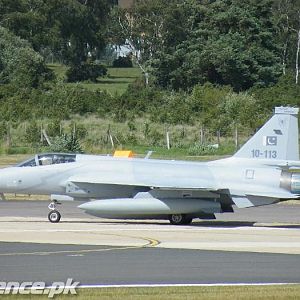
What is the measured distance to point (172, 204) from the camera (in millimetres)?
26016

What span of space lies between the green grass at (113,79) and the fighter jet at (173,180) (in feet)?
172

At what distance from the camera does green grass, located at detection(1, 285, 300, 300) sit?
14172mm

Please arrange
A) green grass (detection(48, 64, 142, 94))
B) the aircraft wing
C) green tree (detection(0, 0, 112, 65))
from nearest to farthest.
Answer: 1. the aircraft wing
2. green grass (detection(48, 64, 142, 94))
3. green tree (detection(0, 0, 112, 65))

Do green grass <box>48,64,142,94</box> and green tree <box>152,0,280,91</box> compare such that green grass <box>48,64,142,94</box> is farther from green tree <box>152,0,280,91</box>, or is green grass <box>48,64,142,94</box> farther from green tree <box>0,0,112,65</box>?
green tree <box>152,0,280,91</box>

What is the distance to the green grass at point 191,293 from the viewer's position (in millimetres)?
14172

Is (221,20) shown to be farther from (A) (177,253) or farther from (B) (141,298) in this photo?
(B) (141,298)

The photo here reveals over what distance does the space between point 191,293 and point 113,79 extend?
271 feet

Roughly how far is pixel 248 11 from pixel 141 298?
66815 mm

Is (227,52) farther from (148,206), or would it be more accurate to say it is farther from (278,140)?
(148,206)

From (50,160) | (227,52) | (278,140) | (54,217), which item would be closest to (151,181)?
(54,217)

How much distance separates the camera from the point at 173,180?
26.2 m

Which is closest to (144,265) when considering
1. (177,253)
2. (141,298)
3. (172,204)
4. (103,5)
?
(177,253)

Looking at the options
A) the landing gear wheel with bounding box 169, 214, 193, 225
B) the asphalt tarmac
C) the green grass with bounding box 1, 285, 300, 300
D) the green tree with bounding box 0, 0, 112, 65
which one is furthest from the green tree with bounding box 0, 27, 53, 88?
the green grass with bounding box 1, 285, 300, 300

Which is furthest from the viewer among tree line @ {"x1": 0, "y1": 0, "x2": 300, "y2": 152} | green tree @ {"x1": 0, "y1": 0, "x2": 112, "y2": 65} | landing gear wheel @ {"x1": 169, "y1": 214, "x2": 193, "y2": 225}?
green tree @ {"x1": 0, "y1": 0, "x2": 112, "y2": 65}
